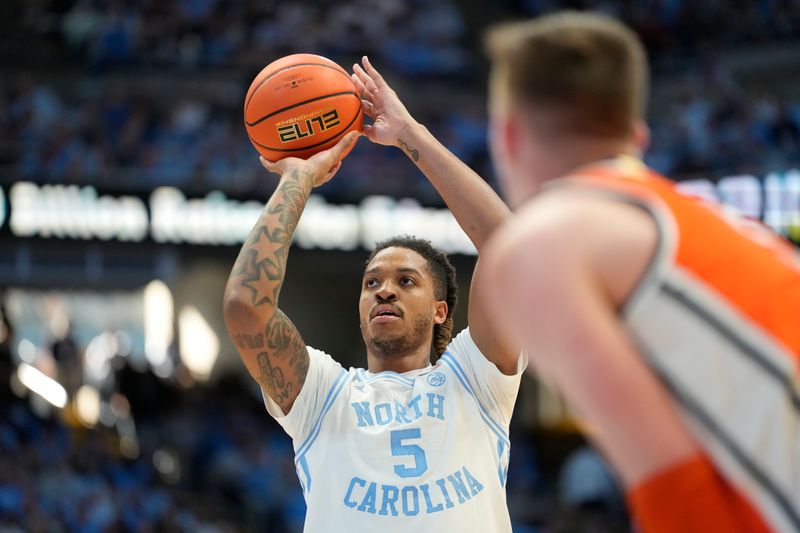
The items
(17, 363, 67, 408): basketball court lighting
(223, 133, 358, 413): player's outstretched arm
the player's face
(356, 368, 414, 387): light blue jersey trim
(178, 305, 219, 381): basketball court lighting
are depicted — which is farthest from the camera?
(178, 305, 219, 381): basketball court lighting

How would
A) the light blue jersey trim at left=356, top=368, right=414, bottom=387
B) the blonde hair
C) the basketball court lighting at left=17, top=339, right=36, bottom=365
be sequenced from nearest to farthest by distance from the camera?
the blonde hair < the light blue jersey trim at left=356, top=368, right=414, bottom=387 < the basketball court lighting at left=17, top=339, right=36, bottom=365

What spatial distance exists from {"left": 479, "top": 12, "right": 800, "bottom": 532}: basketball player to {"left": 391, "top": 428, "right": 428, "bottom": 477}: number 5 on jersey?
1665 mm

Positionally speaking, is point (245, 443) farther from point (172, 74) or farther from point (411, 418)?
point (411, 418)

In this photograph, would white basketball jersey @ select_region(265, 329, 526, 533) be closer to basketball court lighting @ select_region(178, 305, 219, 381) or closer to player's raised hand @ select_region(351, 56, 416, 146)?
player's raised hand @ select_region(351, 56, 416, 146)

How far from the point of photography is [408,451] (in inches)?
142

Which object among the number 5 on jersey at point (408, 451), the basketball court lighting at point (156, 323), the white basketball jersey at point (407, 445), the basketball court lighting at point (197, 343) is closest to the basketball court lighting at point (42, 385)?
the basketball court lighting at point (197, 343)

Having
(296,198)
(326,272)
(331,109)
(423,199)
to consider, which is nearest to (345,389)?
(296,198)

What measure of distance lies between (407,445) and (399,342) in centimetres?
50

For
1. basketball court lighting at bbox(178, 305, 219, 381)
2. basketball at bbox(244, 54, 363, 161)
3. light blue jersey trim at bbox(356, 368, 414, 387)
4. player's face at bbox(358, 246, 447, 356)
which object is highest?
basketball court lighting at bbox(178, 305, 219, 381)

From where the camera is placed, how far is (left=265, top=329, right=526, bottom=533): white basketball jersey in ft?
11.6

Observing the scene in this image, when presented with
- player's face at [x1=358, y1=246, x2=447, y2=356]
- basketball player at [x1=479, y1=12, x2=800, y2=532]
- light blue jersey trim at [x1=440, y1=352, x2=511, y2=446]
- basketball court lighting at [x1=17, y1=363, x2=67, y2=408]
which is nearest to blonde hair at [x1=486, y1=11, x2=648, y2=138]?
basketball player at [x1=479, y1=12, x2=800, y2=532]

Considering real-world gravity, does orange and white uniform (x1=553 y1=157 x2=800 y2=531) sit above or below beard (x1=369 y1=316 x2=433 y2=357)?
below

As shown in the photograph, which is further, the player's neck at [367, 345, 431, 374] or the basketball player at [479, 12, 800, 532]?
the player's neck at [367, 345, 431, 374]

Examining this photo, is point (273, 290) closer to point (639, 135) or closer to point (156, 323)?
point (639, 135)
